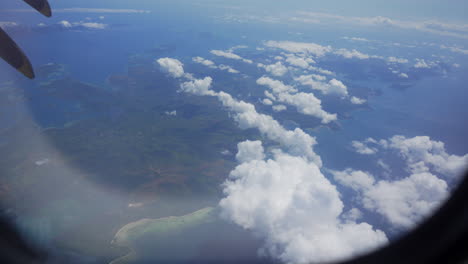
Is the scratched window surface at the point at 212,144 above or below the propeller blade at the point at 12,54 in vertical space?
below

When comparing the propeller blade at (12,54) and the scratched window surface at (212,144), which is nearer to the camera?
the propeller blade at (12,54)

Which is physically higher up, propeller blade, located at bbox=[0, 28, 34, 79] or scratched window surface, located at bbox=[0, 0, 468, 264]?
propeller blade, located at bbox=[0, 28, 34, 79]

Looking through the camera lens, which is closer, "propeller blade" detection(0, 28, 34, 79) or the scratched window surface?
"propeller blade" detection(0, 28, 34, 79)

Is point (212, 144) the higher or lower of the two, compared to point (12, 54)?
lower
